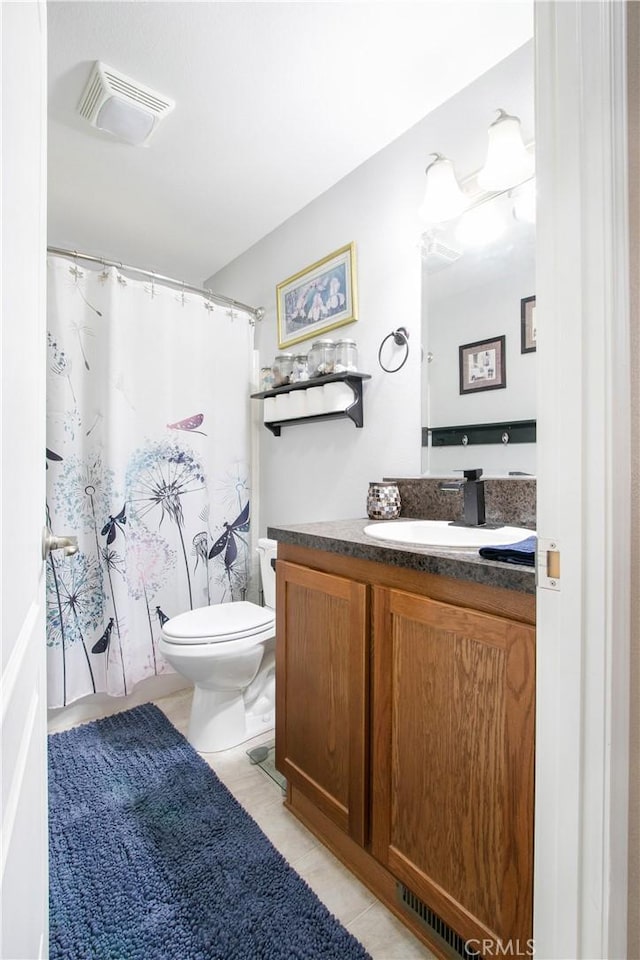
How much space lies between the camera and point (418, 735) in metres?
0.95

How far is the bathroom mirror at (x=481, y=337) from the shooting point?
1.35 meters

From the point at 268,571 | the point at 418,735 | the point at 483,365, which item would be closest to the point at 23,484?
the point at 418,735

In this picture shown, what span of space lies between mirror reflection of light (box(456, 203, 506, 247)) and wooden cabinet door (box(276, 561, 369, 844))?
3.99ft

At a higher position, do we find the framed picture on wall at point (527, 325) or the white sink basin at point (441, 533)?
the framed picture on wall at point (527, 325)

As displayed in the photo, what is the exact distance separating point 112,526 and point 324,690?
1.25 meters

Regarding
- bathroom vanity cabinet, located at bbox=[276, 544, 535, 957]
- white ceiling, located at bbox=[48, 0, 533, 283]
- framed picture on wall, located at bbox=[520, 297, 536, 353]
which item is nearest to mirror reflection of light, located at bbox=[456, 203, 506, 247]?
framed picture on wall, located at bbox=[520, 297, 536, 353]

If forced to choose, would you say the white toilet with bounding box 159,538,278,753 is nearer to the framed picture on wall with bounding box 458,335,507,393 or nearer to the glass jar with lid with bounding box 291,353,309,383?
the glass jar with lid with bounding box 291,353,309,383

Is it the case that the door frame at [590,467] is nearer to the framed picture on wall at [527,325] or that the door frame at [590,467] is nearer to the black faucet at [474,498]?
the black faucet at [474,498]

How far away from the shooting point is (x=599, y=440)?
1.77 feet

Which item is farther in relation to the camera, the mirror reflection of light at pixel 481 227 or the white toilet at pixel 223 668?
the white toilet at pixel 223 668

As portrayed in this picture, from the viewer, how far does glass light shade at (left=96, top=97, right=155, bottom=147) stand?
4.93ft

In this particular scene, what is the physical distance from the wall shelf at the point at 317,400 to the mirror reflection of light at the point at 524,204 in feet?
2.39

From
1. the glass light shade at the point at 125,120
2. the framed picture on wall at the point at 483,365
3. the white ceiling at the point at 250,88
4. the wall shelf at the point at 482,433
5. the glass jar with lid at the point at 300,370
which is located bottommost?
the wall shelf at the point at 482,433

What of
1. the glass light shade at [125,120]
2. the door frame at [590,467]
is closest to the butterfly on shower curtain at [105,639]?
the door frame at [590,467]
